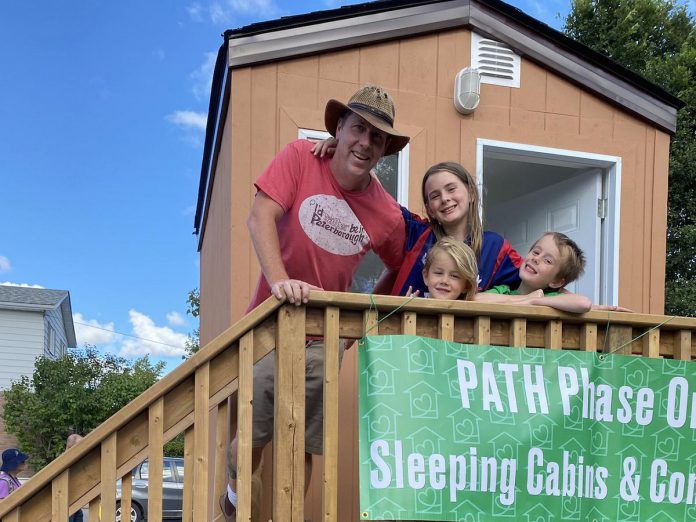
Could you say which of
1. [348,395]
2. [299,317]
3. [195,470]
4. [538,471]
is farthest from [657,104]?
[195,470]

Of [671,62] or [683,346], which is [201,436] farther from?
[671,62]

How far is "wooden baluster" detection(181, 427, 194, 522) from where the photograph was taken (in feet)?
6.87

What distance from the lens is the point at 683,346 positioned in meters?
2.59

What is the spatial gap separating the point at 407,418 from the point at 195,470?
2.48ft

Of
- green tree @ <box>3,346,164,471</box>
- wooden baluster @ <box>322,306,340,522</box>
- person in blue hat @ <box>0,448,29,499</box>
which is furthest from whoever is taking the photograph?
green tree @ <box>3,346,164,471</box>

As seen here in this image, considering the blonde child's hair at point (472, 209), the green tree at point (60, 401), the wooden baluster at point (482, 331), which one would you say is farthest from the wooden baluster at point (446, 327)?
the green tree at point (60, 401)

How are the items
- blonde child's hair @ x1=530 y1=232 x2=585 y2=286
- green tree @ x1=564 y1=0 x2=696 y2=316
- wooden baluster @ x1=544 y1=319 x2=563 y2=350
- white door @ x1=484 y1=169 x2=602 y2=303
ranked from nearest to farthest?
wooden baluster @ x1=544 y1=319 x2=563 y2=350, blonde child's hair @ x1=530 y1=232 x2=585 y2=286, white door @ x1=484 y1=169 x2=602 y2=303, green tree @ x1=564 y1=0 x2=696 y2=316

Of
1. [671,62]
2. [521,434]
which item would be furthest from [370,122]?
[671,62]

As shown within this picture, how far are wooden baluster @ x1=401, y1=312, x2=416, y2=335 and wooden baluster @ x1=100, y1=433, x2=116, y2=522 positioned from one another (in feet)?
3.50

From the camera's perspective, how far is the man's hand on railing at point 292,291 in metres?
2.10

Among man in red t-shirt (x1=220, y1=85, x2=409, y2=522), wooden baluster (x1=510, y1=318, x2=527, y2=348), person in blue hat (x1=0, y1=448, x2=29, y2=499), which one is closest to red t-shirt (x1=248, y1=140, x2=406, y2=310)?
man in red t-shirt (x1=220, y1=85, x2=409, y2=522)

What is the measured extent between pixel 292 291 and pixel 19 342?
20866 mm

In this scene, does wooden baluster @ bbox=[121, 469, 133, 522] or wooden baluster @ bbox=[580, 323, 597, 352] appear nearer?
wooden baluster @ bbox=[121, 469, 133, 522]

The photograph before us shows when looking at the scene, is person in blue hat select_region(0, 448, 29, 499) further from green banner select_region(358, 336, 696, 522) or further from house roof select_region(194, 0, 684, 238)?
green banner select_region(358, 336, 696, 522)
